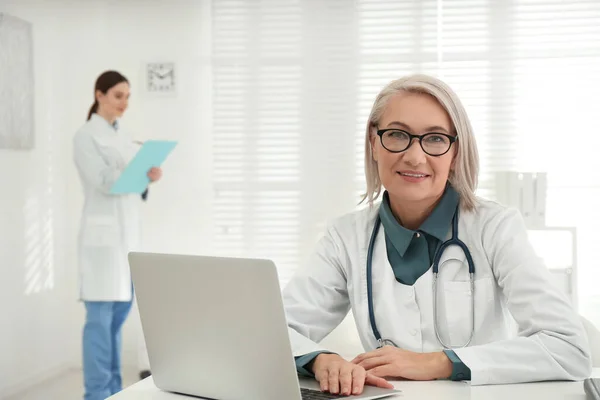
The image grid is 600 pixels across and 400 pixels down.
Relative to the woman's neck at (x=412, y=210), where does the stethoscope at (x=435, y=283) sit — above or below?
below

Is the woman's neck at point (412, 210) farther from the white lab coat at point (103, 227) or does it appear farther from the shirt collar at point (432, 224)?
the white lab coat at point (103, 227)

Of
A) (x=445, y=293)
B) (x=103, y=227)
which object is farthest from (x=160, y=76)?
(x=445, y=293)

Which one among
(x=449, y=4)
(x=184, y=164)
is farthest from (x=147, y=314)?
(x=449, y=4)

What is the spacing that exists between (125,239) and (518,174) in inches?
75.1

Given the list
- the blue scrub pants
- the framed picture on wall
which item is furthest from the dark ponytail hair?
the blue scrub pants

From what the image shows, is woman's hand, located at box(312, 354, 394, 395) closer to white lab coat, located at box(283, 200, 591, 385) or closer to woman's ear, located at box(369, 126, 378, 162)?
white lab coat, located at box(283, 200, 591, 385)

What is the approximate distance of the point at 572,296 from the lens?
144 inches

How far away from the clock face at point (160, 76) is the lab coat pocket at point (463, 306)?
8.60ft

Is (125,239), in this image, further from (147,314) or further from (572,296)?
(147,314)

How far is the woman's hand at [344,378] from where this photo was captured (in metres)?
1.30

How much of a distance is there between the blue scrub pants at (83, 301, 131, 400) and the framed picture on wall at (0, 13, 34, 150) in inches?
34.6

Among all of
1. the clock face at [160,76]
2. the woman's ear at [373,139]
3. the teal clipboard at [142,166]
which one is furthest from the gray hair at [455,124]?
the clock face at [160,76]

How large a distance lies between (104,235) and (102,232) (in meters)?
0.02

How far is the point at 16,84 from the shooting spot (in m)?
3.82
